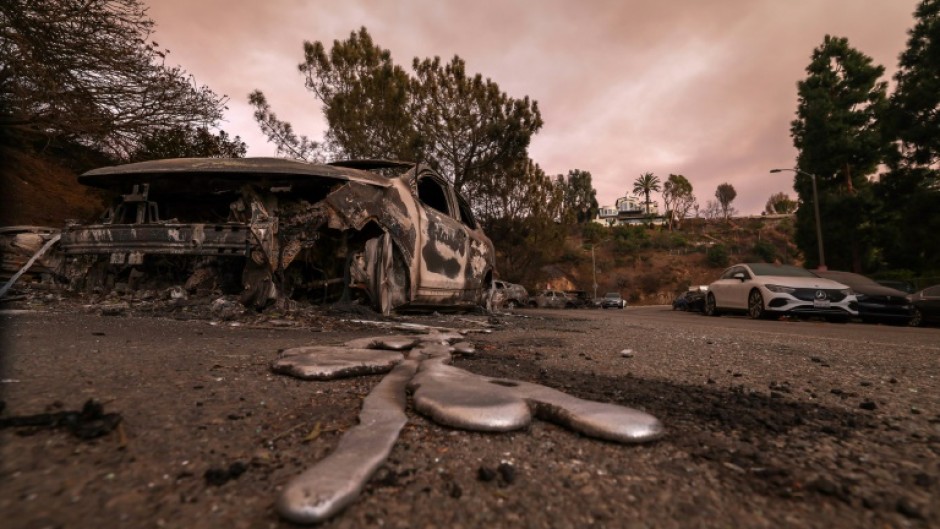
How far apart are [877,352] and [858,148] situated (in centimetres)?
2580

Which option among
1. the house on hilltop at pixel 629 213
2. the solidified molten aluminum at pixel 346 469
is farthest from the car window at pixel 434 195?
the house on hilltop at pixel 629 213

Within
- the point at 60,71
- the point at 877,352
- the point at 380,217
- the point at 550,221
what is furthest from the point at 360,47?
the point at 877,352

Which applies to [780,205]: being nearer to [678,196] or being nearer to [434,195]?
[678,196]

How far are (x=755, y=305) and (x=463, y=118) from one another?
12.1 m

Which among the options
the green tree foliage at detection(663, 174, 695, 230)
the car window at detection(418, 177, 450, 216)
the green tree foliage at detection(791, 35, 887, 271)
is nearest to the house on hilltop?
the green tree foliage at detection(663, 174, 695, 230)

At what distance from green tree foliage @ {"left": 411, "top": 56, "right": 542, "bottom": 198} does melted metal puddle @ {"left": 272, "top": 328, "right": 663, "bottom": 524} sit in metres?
15.5

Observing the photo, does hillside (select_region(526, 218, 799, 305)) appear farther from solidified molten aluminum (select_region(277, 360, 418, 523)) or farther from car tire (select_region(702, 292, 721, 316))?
solidified molten aluminum (select_region(277, 360, 418, 523))

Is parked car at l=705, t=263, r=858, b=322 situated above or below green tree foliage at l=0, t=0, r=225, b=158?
below

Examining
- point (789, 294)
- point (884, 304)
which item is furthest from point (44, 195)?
point (884, 304)

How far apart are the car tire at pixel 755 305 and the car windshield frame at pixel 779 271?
0.51 m

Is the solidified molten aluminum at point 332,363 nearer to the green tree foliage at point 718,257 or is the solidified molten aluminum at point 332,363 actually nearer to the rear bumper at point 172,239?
the rear bumper at point 172,239

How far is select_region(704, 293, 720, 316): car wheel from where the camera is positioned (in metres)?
10.6

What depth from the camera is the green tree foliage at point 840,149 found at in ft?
71.7

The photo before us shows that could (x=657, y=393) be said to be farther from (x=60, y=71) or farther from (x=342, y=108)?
(x=342, y=108)
